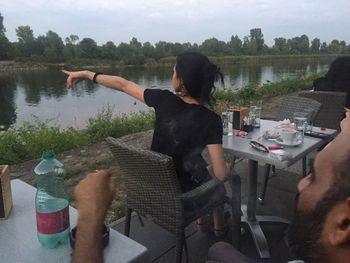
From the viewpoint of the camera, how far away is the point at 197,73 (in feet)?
6.92

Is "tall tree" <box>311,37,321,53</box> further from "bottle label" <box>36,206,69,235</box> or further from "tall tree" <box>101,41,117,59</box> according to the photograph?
"bottle label" <box>36,206,69,235</box>

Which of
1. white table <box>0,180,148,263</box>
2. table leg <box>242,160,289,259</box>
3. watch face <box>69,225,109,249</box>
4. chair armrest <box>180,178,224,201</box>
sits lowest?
table leg <box>242,160,289,259</box>

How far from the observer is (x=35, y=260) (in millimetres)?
1020

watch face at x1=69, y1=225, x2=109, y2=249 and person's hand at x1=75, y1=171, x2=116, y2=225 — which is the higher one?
person's hand at x1=75, y1=171, x2=116, y2=225

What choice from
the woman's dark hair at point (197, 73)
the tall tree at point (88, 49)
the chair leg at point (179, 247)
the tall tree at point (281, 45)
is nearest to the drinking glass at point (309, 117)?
the woman's dark hair at point (197, 73)

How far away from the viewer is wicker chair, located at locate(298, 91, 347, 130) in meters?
3.60

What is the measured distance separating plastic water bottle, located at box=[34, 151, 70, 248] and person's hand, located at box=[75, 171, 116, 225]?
0.52 ft

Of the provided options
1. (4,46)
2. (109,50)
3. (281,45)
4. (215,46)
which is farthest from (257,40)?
(4,46)

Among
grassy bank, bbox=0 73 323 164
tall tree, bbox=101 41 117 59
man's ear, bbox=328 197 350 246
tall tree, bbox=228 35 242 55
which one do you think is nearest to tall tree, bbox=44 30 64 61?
tall tree, bbox=101 41 117 59

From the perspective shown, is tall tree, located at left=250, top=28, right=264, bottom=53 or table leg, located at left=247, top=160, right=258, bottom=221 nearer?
table leg, located at left=247, top=160, right=258, bottom=221

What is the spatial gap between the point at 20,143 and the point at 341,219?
4.46 m

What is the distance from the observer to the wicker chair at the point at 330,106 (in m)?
3.60

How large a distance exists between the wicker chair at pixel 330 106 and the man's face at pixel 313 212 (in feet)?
9.53

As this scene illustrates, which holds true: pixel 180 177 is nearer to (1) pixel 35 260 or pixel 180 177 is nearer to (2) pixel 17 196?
(2) pixel 17 196
